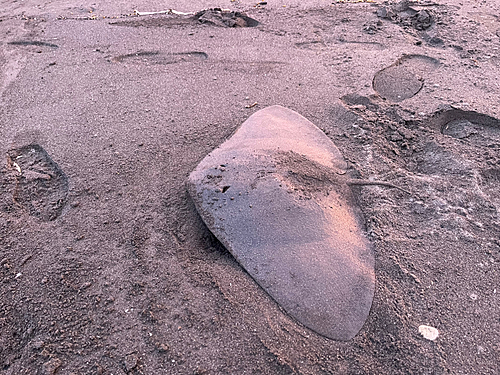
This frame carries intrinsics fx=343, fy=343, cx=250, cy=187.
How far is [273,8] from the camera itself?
17.3 feet

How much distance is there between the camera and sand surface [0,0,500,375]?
1761 mm

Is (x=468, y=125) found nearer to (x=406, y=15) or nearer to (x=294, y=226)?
(x=294, y=226)

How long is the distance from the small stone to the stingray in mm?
292

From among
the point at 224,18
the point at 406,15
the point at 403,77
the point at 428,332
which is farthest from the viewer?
the point at 224,18

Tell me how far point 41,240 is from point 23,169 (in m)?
0.92

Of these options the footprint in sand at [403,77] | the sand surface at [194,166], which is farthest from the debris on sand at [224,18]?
the footprint in sand at [403,77]

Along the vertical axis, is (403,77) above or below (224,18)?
below

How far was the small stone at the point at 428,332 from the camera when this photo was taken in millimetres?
1779

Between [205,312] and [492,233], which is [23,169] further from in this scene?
[492,233]

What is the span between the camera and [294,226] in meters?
2.02

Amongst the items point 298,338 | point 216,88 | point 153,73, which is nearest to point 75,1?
point 153,73

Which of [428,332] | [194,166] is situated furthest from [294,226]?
[194,166]

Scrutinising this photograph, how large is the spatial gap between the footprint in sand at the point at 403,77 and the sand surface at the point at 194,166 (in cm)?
2

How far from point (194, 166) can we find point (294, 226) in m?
1.13
